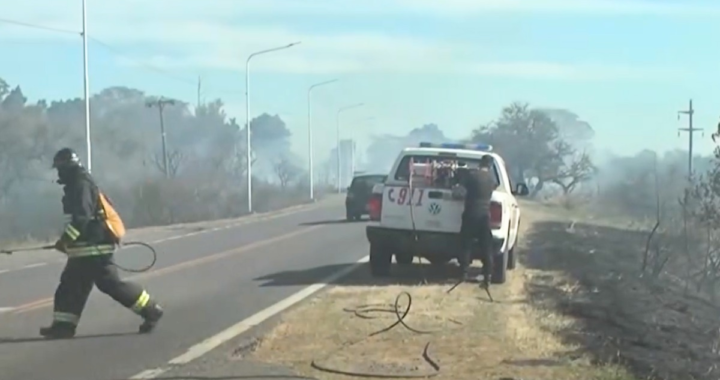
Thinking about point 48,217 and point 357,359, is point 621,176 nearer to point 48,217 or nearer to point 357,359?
point 48,217

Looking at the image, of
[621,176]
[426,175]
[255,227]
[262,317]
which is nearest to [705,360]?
[262,317]

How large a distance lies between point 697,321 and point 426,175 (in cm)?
482

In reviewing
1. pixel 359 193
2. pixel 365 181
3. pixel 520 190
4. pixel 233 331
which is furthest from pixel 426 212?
pixel 359 193

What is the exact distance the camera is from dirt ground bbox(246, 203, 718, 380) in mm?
10281

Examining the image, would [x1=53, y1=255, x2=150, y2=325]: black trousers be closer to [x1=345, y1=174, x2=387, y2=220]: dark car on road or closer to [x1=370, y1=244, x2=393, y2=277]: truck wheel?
[x1=370, y1=244, x2=393, y2=277]: truck wheel

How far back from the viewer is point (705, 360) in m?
11.2

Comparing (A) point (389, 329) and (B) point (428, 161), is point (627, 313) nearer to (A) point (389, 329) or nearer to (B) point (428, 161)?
(A) point (389, 329)

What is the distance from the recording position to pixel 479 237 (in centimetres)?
1672

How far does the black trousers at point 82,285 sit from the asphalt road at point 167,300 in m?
0.32

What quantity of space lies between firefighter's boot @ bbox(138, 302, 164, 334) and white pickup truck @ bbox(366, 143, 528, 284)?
580 cm

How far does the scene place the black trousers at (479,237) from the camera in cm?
1658

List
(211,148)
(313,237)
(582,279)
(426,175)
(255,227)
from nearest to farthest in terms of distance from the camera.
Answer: (426,175) → (582,279) → (313,237) → (255,227) → (211,148)

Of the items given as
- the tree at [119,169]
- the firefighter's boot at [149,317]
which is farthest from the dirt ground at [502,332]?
the tree at [119,169]

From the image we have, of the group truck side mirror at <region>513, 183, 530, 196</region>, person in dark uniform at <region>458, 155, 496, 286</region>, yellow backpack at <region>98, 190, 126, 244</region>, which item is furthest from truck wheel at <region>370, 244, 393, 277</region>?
yellow backpack at <region>98, 190, 126, 244</region>
